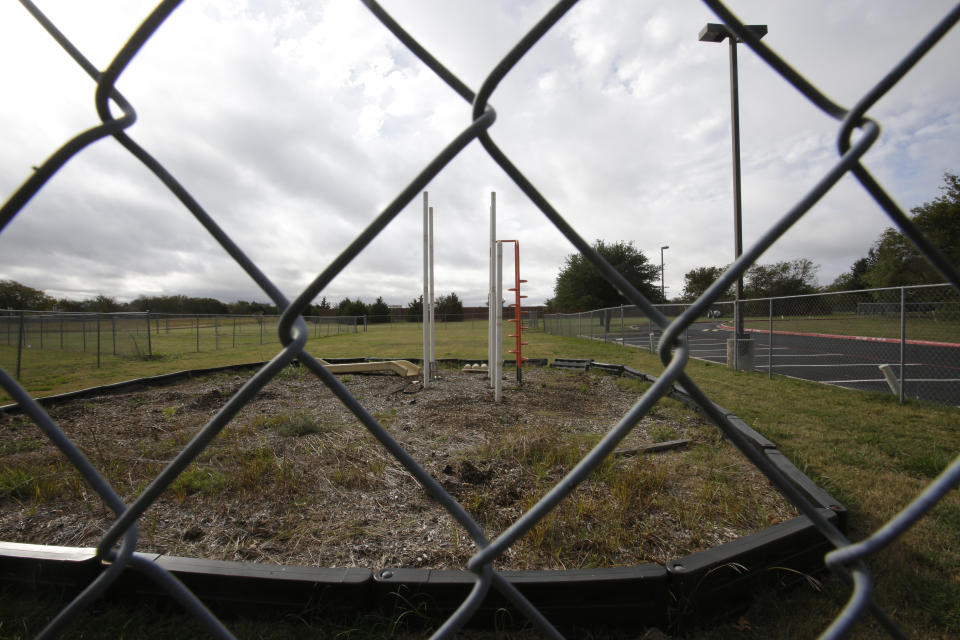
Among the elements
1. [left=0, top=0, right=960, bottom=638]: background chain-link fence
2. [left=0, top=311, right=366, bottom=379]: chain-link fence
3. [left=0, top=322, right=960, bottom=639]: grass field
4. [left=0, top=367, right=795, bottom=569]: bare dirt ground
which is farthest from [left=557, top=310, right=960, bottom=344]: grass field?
[left=0, top=311, right=366, bottom=379]: chain-link fence

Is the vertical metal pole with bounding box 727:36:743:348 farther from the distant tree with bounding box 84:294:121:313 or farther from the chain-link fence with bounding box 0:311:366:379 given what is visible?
the distant tree with bounding box 84:294:121:313

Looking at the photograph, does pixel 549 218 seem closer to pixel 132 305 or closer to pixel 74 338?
pixel 74 338

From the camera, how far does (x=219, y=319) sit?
1855 centimetres

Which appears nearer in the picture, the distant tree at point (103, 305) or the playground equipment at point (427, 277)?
the playground equipment at point (427, 277)

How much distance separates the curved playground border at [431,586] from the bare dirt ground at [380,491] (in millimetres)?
301

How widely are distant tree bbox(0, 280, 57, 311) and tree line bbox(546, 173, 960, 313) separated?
38042 millimetres

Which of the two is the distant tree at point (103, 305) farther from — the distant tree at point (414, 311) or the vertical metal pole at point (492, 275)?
the vertical metal pole at point (492, 275)

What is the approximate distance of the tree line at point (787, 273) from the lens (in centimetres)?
2359

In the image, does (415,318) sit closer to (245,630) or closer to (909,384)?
(909,384)

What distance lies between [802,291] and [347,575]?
46350 mm

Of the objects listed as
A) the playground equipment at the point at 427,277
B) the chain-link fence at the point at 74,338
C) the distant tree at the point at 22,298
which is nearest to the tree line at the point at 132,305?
the distant tree at the point at 22,298

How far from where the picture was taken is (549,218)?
607mm

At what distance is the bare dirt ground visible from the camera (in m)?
2.00

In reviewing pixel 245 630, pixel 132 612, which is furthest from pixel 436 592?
pixel 132 612
